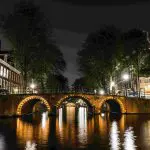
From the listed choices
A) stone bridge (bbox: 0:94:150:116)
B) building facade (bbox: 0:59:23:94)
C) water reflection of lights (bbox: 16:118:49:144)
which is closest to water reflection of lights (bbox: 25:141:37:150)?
water reflection of lights (bbox: 16:118:49:144)

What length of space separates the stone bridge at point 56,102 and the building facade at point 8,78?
680 centimetres

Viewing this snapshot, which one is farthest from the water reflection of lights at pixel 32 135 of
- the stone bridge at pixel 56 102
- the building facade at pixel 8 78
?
the building facade at pixel 8 78

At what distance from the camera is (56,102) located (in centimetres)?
5669

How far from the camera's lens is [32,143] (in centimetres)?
2270

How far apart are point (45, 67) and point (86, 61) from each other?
10279 millimetres

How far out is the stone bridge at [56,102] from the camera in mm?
53094

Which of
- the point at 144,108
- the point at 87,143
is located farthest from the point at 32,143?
the point at 144,108

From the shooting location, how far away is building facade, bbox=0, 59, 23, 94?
67625 mm

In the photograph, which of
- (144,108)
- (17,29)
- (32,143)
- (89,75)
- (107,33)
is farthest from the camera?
(89,75)

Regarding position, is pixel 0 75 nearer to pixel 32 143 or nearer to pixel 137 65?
pixel 137 65

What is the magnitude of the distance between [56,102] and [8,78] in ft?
69.3

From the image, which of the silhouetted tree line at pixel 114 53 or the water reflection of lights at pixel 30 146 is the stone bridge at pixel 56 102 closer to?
the silhouetted tree line at pixel 114 53

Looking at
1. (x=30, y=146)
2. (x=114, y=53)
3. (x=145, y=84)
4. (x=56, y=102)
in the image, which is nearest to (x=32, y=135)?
(x=30, y=146)

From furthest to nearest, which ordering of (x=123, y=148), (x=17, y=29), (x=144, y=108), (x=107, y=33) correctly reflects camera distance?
(x=107, y=33)
(x=144, y=108)
(x=17, y=29)
(x=123, y=148)
